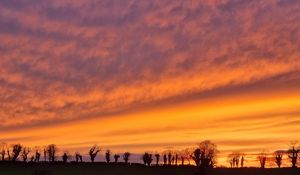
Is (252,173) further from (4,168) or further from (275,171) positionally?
(4,168)

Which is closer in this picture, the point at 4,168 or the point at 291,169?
the point at 4,168

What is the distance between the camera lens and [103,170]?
180 m

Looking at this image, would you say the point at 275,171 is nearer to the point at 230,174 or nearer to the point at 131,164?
the point at 230,174

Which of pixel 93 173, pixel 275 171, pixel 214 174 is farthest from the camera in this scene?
pixel 275 171

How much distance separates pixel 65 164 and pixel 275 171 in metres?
75.6

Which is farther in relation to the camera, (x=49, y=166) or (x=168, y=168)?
(x=168, y=168)

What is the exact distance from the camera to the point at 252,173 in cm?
19588

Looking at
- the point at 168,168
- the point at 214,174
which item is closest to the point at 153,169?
the point at 168,168

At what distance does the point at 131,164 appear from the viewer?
199875 mm

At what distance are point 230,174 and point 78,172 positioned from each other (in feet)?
179

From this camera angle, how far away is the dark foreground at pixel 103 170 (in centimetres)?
17138

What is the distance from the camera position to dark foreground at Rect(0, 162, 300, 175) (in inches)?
6747

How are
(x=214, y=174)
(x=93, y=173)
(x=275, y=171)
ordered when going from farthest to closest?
(x=275, y=171) → (x=214, y=174) → (x=93, y=173)

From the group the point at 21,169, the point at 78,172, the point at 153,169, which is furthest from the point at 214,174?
the point at 21,169
